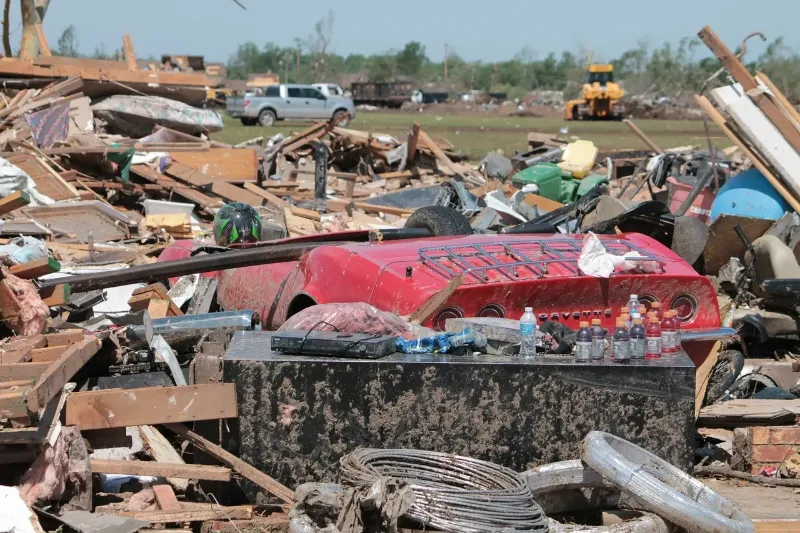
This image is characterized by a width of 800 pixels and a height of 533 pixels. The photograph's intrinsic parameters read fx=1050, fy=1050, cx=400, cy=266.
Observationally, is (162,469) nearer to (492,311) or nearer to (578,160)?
(492,311)

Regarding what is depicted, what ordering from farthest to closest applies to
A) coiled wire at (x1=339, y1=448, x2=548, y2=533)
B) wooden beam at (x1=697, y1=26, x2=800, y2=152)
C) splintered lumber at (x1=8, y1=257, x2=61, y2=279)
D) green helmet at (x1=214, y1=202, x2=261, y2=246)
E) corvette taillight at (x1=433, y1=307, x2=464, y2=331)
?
1. wooden beam at (x1=697, y1=26, x2=800, y2=152)
2. green helmet at (x1=214, y1=202, x2=261, y2=246)
3. splintered lumber at (x1=8, y1=257, x2=61, y2=279)
4. corvette taillight at (x1=433, y1=307, x2=464, y2=331)
5. coiled wire at (x1=339, y1=448, x2=548, y2=533)

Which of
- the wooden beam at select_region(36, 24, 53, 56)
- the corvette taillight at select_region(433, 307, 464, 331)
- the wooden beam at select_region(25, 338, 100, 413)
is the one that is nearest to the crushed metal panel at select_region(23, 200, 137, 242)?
the wooden beam at select_region(25, 338, 100, 413)

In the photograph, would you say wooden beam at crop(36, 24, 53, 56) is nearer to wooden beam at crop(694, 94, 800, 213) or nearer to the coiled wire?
wooden beam at crop(694, 94, 800, 213)

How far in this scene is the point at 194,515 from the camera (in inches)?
168

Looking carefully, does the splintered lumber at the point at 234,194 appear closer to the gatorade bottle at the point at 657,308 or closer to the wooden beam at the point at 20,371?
the gatorade bottle at the point at 657,308

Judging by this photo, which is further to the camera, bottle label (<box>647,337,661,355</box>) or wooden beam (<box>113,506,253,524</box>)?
bottle label (<box>647,337,661,355</box>)

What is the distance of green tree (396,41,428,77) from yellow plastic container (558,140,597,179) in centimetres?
9978

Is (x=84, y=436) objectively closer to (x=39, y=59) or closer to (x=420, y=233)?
(x=420, y=233)

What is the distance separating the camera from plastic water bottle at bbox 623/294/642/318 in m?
4.87

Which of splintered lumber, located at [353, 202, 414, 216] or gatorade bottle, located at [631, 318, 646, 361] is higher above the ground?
gatorade bottle, located at [631, 318, 646, 361]

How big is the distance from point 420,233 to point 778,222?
12.3ft

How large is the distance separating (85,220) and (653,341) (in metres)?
9.10

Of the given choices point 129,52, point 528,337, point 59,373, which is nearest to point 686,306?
point 528,337

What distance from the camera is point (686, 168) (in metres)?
14.5
